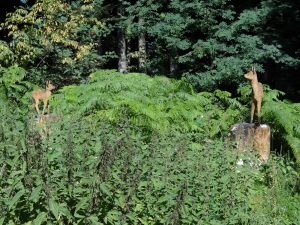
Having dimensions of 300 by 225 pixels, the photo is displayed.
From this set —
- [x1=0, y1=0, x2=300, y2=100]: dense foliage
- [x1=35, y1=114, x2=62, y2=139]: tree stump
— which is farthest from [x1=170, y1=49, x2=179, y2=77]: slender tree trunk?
[x1=35, y1=114, x2=62, y2=139]: tree stump

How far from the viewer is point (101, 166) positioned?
2.11m

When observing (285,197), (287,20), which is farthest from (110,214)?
(287,20)

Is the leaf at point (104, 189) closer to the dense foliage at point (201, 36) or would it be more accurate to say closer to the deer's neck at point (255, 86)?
the deer's neck at point (255, 86)

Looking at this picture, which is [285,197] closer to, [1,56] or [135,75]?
[135,75]

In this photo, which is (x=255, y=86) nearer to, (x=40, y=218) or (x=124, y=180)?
(x=124, y=180)

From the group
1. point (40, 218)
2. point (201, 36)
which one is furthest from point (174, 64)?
point (40, 218)

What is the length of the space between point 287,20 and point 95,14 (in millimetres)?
6097

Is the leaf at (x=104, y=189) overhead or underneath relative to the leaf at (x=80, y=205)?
overhead

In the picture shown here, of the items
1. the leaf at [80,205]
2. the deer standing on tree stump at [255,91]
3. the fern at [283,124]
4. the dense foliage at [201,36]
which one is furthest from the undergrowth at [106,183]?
the dense foliage at [201,36]

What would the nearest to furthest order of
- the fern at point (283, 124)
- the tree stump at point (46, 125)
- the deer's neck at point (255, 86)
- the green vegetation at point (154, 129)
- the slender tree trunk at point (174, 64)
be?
the green vegetation at point (154, 129)
the tree stump at point (46, 125)
the fern at point (283, 124)
the deer's neck at point (255, 86)
the slender tree trunk at point (174, 64)

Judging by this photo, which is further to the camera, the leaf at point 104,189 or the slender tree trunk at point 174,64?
the slender tree trunk at point 174,64

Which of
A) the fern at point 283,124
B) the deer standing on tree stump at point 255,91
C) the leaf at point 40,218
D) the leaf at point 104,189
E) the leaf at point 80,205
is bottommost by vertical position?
the fern at point 283,124

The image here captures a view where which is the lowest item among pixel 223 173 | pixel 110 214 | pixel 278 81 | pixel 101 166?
pixel 278 81

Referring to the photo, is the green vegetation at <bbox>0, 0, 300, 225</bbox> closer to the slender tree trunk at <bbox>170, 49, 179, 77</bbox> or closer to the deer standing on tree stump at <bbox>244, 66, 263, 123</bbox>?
the slender tree trunk at <bbox>170, 49, 179, 77</bbox>
